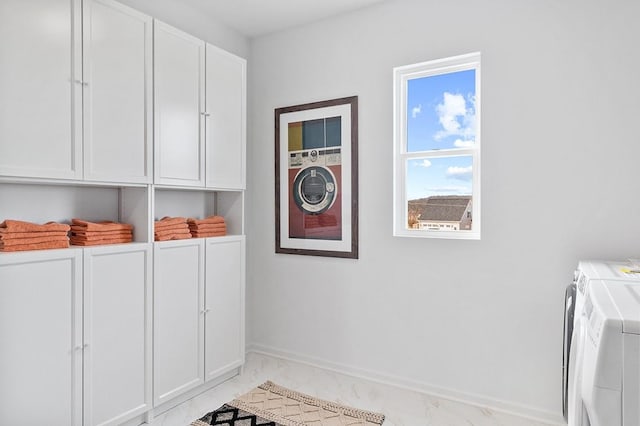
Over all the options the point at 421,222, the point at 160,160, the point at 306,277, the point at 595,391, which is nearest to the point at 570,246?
the point at 421,222

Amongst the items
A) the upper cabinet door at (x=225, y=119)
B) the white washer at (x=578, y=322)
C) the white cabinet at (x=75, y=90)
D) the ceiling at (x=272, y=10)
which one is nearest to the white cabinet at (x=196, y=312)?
the upper cabinet door at (x=225, y=119)

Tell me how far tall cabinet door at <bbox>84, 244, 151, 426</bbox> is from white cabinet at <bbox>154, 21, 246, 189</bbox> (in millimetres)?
551

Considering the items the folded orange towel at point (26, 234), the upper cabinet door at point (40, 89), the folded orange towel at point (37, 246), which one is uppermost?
the upper cabinet door at point (40, 89)

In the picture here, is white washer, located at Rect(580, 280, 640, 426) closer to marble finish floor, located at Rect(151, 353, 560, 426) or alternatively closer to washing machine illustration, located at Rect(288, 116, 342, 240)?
marble finish floor, located at Rect(151, 353, 560, 426)

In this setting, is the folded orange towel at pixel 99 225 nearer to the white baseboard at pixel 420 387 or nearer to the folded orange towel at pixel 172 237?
the folded orange towel at pixel 172 237

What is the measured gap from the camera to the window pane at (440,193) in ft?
9.17

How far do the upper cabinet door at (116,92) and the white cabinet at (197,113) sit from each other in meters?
0.08

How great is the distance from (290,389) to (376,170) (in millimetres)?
1696

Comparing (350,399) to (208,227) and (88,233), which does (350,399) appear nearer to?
(208,227)

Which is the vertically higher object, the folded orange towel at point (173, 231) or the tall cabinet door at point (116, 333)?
the folded orange towel at point (173, 231)

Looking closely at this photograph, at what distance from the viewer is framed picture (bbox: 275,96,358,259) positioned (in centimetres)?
317

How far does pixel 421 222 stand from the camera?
2.96 m

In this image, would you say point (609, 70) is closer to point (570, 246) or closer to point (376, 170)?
point (570, 246)

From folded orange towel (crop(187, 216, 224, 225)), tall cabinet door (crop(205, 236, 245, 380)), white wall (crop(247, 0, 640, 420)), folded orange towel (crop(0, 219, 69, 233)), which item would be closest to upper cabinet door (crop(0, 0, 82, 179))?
folded orange towel (crop(0, 219, 69, 233))
